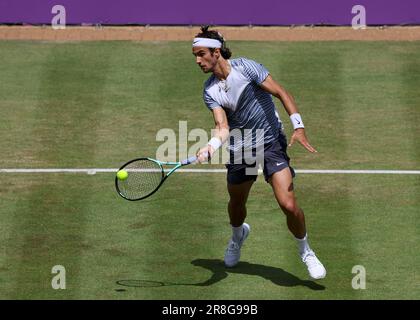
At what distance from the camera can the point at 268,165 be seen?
1276 centimetres

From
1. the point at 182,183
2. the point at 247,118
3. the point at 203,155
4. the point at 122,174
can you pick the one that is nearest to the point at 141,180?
the point at 122,174

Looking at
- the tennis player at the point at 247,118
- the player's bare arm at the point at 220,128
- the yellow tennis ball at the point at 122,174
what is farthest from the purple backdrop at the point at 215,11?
the yellow tennis ball at the point at 122,174

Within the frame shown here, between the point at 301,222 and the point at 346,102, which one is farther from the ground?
the point at 346,102

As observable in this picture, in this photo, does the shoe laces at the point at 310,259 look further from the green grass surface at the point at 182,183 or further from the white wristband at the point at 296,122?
the white wristband at the point at 296,122

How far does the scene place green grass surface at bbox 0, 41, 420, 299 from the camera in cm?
1302

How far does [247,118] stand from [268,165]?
1.90ft

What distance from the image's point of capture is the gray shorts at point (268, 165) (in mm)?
12734

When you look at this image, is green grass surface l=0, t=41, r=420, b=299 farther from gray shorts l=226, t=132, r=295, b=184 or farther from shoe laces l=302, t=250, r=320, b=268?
gray shorts l=226, t=132, r=295, b=184

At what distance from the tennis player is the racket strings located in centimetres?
73

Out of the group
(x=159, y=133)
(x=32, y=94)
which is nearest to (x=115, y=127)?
(x=159, y=133)

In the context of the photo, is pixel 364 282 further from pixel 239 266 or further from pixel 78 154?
pixel 78 154

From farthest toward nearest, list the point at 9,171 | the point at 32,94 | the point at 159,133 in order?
the point at 32,94
the point at 159,133
the point at 9,171

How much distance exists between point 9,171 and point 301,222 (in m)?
5.44

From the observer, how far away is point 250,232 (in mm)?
14398
